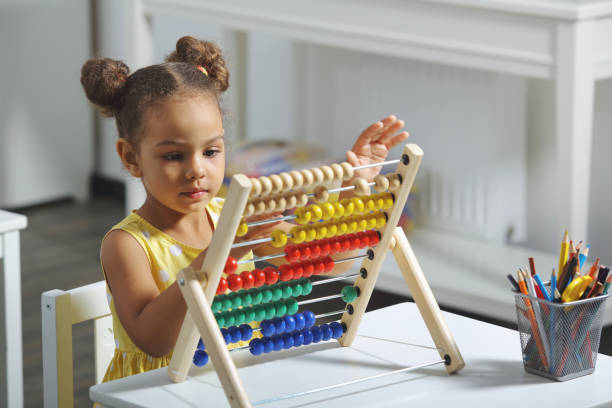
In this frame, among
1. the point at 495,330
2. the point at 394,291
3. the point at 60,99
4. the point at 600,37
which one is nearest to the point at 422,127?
the point at 394,291

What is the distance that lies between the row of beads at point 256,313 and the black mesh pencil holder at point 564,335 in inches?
11.3

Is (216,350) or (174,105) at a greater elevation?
(174,105)

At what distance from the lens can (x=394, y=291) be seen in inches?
115

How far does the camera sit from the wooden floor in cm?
268

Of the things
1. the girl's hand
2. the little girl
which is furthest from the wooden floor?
the girl's hand

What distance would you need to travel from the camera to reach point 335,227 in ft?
3.94

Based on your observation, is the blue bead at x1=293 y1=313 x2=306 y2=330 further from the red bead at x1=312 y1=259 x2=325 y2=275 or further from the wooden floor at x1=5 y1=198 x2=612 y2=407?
the wooden floor at x1=5 y1=198 x2=612 y2=407

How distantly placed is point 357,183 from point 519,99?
2090 millimetres

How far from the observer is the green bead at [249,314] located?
4.00 feet

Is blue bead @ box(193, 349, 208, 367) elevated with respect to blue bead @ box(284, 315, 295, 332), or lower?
lower

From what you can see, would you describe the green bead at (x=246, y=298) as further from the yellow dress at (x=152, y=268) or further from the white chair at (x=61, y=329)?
the white chair at (x=61, y=329)

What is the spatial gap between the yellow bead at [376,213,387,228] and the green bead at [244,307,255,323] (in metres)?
0.18

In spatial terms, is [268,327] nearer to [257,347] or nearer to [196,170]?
[257,347]

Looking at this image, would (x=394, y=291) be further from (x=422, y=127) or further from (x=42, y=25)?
(x=42, y=25)
